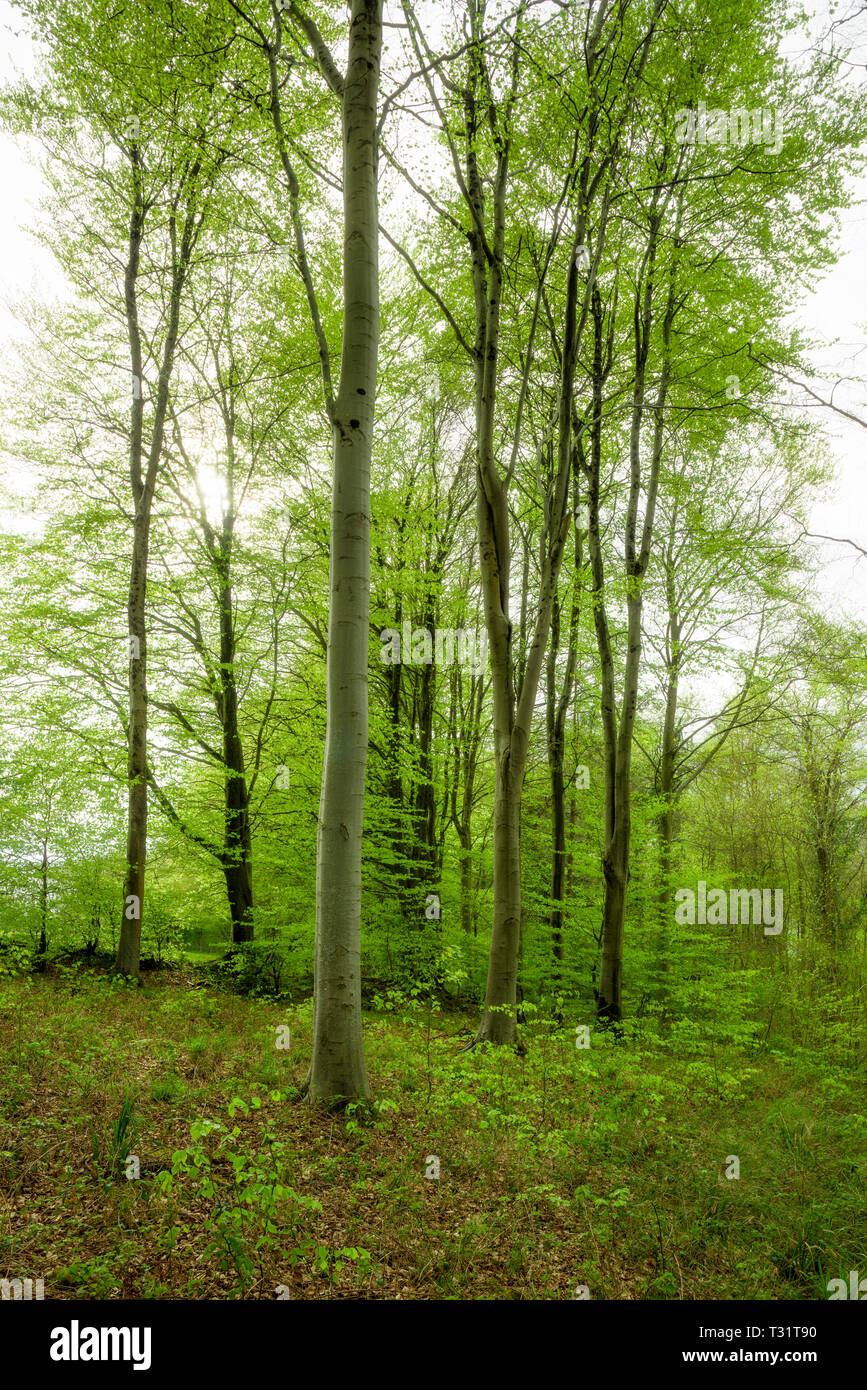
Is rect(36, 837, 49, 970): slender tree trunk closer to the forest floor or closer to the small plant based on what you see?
the forest floor

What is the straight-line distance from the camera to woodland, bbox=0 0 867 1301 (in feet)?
11.9

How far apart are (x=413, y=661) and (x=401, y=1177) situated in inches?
366

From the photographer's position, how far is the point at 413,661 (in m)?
12.3

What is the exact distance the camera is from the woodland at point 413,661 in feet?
11.9

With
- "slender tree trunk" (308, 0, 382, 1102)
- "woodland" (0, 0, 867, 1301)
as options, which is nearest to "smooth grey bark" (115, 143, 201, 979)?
"woodland" (0, 0, 867, 1301)

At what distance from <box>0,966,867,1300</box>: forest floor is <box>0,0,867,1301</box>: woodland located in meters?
0.03

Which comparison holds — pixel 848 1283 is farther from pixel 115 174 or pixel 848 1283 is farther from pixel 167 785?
pixel 115 174

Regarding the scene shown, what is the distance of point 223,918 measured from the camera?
12.3 m

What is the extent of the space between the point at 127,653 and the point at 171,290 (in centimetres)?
545
